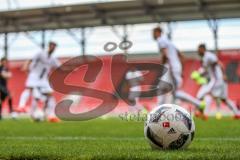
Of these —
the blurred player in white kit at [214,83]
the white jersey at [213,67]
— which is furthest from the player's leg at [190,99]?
the white jersey at [213,67]

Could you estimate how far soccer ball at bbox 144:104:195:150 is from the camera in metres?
5.00

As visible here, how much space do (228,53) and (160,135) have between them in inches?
674

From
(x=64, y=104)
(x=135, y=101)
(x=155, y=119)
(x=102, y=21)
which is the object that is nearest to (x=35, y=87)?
(x=64, y=104)

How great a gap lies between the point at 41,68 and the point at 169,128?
33.8 feet

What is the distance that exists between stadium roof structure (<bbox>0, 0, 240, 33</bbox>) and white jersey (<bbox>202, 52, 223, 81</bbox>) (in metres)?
6.38

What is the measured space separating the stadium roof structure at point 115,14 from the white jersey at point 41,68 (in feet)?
26.1

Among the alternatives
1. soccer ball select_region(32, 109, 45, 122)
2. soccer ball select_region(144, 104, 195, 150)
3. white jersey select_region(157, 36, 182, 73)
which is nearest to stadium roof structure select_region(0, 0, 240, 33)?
white jersey select_region(157, 36, 182, 73)

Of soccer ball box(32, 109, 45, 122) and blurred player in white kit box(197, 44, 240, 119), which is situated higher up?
blurred player in white kit box(197, 44, 240, 119)

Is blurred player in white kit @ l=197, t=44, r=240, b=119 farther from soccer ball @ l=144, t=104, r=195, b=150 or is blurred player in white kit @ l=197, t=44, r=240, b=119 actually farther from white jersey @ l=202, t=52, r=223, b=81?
soccer ball @ l=144, t=104, r=195, b=150

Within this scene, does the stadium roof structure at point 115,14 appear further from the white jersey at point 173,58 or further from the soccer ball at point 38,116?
the soccer ball at point 38,116

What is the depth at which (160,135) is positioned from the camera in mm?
5012

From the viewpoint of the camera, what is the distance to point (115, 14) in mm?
23266

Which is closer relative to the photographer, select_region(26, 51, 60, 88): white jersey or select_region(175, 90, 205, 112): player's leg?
select_region(175, 90, 205, 112): player's leg

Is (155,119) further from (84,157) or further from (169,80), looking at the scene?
(169,80)
